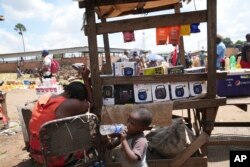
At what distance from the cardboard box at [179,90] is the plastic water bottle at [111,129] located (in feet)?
2.84

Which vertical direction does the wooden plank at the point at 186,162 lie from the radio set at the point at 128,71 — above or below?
below

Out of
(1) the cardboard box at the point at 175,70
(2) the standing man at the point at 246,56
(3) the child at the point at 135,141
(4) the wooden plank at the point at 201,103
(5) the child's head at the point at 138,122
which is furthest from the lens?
(2) the standing man at the point at 246,56

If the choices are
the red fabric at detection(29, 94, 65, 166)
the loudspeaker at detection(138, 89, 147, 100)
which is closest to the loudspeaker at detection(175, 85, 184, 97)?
the loudspeaker at detection(138, 89, 147, 100)

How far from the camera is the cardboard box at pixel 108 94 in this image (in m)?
4.42

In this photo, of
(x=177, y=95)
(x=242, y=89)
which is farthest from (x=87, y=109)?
(x=242, y=89)

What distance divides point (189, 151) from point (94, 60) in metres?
1.59

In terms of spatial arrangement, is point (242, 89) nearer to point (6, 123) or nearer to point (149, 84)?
point (149, 84)

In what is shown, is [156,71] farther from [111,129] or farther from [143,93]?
[111,129]

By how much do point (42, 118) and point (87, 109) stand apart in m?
0.52

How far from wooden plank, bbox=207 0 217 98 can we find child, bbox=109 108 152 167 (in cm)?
127

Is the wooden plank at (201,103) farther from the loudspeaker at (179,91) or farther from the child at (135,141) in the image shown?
the child at (135,141)

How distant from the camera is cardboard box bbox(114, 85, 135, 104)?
4.41 m

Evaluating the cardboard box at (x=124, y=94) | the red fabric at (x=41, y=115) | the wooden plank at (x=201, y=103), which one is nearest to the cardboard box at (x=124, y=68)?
the cardboard box at (x=124, y=94)

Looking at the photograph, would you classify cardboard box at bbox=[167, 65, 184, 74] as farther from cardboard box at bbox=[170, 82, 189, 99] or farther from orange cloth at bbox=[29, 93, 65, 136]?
orange cloth at bbox=[29, 93, 65, 136]
